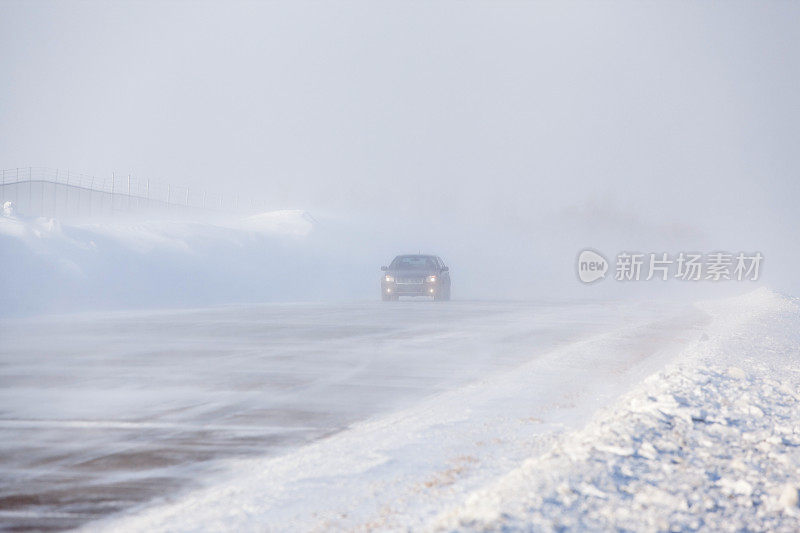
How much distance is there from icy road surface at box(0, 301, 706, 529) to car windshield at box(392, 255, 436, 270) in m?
13.2

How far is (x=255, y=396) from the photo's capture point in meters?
9.21

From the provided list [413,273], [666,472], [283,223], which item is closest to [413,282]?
[413,273]

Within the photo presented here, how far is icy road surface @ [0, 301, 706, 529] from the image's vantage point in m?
5.56

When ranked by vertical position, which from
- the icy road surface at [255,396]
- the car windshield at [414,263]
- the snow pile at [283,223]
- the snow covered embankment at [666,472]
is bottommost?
the icy road surface at [255,396]

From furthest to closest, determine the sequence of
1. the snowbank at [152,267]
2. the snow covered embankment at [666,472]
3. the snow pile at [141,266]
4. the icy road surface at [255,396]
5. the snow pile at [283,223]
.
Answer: the snow pile at [283,223] → the snowbank at [152,267] → the snow pile at [141,266] → the icy road surface at [255,396] → the snow covered embankment at [666,472]

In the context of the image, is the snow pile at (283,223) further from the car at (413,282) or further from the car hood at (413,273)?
the car hood at (413,273)

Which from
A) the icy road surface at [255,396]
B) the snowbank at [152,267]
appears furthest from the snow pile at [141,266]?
the icy road surface at [255,396]

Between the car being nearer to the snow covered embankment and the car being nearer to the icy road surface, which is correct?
the icy road surface

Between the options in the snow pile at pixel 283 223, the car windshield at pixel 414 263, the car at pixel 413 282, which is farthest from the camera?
the snow pile at pixel 283 223

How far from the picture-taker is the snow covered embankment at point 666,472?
4.50 m

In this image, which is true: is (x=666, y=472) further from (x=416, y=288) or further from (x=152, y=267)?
(x=152, y=267)

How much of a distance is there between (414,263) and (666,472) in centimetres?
2784

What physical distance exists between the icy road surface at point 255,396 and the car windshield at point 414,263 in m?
13.2

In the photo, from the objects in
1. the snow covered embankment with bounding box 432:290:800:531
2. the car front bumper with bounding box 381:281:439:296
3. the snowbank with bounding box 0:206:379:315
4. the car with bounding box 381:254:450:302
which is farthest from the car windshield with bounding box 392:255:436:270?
the snow covered embankment with bounding box 432:290:800:531
